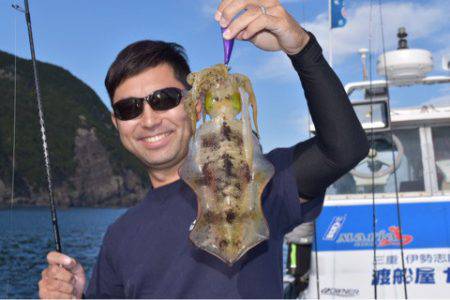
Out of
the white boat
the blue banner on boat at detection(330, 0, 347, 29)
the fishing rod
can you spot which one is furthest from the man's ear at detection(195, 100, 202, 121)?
the blue banner on boat at detection(330, 0, 347, 29)

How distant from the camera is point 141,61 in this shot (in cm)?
309

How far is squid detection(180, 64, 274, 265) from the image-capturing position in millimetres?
1991

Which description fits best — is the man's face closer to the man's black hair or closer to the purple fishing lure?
the man's black hair

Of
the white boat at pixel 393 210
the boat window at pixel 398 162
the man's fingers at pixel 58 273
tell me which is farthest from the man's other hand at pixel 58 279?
the boat window at pixel 398 162

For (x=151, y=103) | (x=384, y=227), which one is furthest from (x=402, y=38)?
(x=151, y=103)

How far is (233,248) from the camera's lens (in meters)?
1.98

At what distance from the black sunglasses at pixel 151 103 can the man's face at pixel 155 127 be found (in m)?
0.03

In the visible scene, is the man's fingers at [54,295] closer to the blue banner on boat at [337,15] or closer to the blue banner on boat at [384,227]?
the blue banner on boat at [384,227]

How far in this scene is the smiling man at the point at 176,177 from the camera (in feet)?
7.85

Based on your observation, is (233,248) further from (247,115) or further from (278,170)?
(278,170)

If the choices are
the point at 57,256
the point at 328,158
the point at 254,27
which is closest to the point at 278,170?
the point at 328,158

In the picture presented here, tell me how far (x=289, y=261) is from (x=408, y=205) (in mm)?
2152

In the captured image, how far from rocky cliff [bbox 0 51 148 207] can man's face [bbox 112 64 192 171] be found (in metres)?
139

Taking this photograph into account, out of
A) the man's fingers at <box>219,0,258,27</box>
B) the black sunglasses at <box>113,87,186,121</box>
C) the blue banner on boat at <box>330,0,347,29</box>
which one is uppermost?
the blue banner on boat at <box>330,0,347,29</box>
